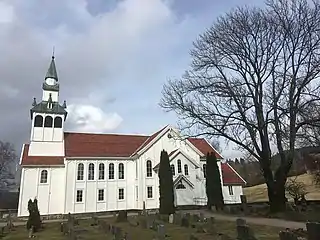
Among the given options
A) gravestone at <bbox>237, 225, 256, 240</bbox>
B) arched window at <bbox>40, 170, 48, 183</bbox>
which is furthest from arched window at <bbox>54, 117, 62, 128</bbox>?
gravestone at <bbox>237, 225, 256, 240</bbox>

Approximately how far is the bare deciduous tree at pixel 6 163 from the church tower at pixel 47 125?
18485 mm

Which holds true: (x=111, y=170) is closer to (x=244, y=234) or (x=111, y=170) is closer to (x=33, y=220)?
(x=33, y=220)

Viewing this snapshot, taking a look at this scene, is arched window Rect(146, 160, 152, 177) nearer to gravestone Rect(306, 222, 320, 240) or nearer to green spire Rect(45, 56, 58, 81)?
green spire Rect(45, 56, 58, 81)

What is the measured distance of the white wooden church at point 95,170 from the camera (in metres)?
33.8

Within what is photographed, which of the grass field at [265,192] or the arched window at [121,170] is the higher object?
the arched window at [121,170]

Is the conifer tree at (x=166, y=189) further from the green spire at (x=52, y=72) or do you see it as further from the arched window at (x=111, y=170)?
the green spire at (x=52, y=72)

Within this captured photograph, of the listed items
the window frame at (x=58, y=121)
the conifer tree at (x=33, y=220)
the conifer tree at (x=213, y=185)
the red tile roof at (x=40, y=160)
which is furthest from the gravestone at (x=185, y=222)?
the window frame at (x=58, y=121)

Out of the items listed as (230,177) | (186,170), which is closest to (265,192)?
(230,177)

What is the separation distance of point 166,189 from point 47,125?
18.0m

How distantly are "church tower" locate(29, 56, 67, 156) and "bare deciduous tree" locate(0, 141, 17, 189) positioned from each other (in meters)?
18.5

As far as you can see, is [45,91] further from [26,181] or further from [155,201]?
[155,201]

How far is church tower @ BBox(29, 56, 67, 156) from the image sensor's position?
3703cm

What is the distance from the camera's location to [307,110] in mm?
18891

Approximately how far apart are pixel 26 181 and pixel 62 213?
5.27m
